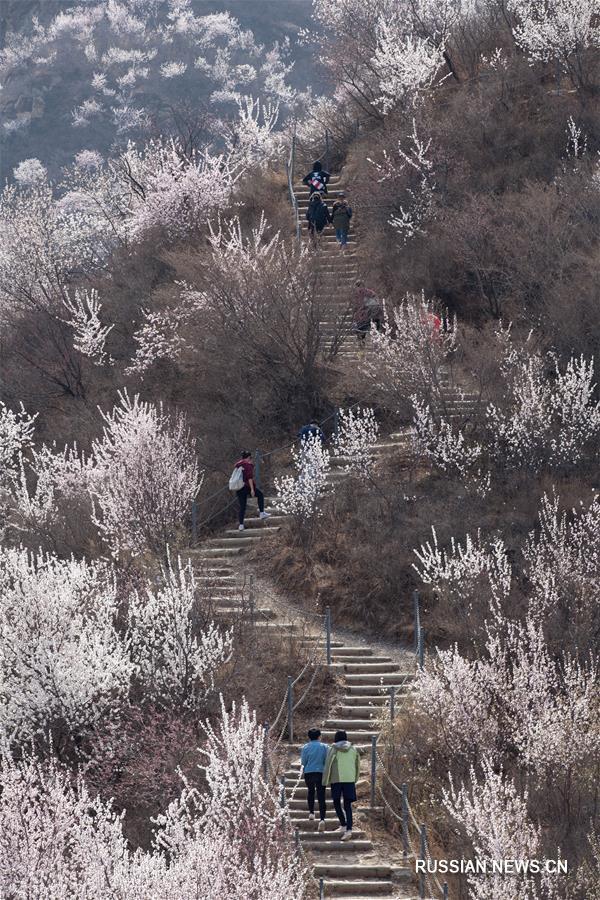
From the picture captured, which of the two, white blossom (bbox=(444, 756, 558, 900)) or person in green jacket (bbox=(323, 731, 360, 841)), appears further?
person in green jacket (bbox=(323, 731, 360, 841))

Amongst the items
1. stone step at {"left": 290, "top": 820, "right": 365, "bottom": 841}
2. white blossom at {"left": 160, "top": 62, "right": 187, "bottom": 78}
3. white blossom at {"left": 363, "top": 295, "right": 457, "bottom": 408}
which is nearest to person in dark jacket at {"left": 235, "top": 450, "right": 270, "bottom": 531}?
white blossom at {"left": 363, "top": 295, "right": 457, "bottom": 408}

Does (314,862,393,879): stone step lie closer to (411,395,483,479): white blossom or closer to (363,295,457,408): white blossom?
(411,395,483,479): white blossom

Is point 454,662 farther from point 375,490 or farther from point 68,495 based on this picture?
point 68,495

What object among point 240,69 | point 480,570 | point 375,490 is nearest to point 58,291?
point 375,490

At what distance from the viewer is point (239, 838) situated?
693 inches

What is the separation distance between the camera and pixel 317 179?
133 feet

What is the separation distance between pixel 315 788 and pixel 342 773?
0.88 meters

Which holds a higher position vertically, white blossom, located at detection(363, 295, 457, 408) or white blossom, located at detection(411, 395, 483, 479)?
white blossom, located at detection(363, 295, 457, 408)

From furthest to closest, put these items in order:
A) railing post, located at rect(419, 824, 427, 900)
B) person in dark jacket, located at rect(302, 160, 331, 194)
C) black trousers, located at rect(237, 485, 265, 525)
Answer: person in dark jacket, located at rect(302, 160, 331, 194) → black trousers, located at rect(237, 485, 265, 525) → railing post, located at rect(419, 824, 427, 900)

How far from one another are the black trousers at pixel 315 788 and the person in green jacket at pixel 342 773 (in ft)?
0.50

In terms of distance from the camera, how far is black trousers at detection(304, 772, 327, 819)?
19375mm

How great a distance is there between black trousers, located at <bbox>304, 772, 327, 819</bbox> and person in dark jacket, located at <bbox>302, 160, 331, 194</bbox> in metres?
23.2

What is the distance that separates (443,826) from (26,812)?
5.13 m

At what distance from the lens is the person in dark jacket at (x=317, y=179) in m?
40.5
